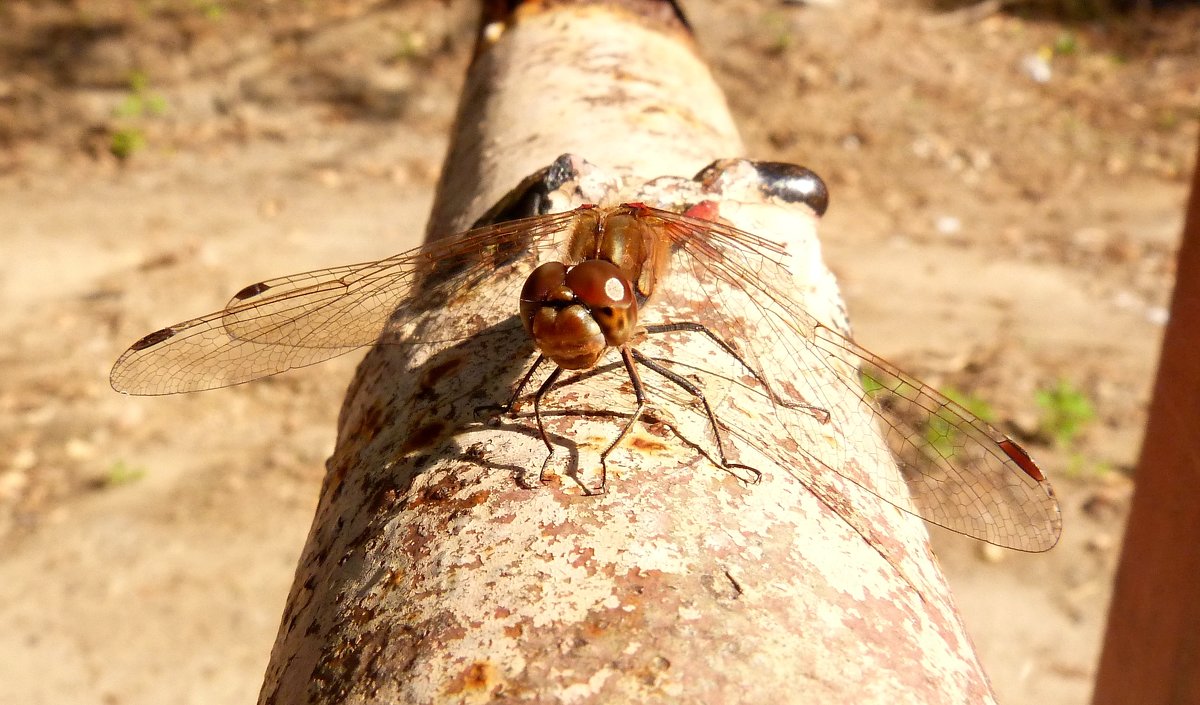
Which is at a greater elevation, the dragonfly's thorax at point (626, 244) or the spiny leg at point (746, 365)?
the dragonfly's thorax at point (626, 244)

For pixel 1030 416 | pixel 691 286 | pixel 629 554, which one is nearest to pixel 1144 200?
pixel 1030 416

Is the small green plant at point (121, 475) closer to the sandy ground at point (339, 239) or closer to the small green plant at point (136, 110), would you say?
the sandy ground at point (339, 239)

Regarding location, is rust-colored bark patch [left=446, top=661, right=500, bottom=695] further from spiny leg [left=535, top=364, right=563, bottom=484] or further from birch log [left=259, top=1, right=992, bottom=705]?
spiny leg [left=535, top=364, right=563, bottom=484]

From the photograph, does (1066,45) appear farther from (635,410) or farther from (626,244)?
(635,410)

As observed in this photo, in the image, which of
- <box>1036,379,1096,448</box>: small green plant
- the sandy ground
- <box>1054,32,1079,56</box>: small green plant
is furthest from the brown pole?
<box>1054,32,1079,56</box>: small green plant

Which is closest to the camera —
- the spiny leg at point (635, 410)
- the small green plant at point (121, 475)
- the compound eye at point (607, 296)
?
the spiny leg at point (635, 410)

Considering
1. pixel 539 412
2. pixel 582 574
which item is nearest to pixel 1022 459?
pixel 539 412

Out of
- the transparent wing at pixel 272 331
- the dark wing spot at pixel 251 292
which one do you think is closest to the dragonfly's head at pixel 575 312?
the transparent wing at pixel 272 331
